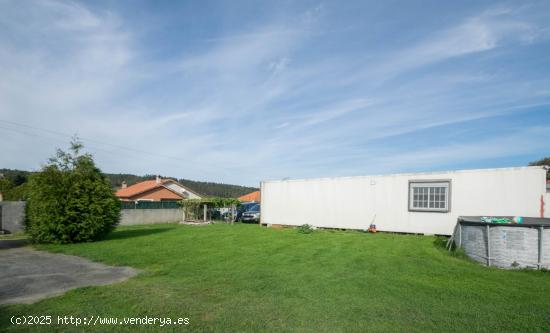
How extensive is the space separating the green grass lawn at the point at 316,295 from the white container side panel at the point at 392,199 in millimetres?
5228

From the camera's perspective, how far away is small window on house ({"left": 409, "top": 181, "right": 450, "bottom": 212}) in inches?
574

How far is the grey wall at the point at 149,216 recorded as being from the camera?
25406 millimetres

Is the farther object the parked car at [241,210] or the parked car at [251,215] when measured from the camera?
the parked car at [241,210]

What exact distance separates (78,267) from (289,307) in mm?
6064

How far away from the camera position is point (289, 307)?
5.16 metres

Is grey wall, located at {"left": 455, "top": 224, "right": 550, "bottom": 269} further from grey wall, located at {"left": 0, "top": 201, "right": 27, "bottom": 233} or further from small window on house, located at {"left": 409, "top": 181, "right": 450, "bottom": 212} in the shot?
grey wall, located at {"left": 0, "top": 201, "right": 27, "bottom": 233}

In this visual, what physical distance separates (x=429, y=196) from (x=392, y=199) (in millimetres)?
1665

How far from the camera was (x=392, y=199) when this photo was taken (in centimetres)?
1605

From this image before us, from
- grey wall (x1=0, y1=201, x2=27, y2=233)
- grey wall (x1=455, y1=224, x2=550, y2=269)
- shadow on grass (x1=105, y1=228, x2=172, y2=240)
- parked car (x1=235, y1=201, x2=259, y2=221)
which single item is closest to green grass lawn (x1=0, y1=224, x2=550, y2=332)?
grey wall (x1=455, y1=224, x2=550, y2=269)

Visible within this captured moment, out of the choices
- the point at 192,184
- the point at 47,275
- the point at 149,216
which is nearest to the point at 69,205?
the point at 47,275

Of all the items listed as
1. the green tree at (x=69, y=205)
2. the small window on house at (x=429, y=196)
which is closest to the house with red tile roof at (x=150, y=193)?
the green tree at (x=69, y=205)

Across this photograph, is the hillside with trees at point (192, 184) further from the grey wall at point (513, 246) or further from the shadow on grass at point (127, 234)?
the grey wall at point (513, 246)

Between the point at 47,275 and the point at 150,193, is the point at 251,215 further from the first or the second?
the point at 150,193

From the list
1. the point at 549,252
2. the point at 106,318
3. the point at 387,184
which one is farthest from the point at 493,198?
the point at 106,318
